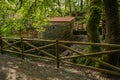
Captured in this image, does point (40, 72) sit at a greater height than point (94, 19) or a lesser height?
lesser

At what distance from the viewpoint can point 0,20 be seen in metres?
16.1

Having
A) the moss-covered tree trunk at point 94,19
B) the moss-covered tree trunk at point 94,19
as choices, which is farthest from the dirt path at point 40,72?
the moss-covered tree trunk at point 94,19

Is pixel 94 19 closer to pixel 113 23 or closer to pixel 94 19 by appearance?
pixel 94 19

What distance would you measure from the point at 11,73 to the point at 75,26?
67.6 ft

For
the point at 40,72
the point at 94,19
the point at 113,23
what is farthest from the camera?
the point at 94,19

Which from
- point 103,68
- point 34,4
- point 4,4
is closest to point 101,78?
point 103,68

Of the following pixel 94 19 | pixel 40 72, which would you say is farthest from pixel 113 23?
pixel 40 72

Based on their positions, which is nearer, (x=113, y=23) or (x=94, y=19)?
(x=113, y=23)

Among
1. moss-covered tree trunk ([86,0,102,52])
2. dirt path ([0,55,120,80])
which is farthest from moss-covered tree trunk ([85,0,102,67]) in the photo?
dirt path ([0,55,120,80])

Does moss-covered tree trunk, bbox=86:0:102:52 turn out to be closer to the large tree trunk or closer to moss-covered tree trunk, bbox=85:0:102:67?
moss-covered tree trunk, bbox=85:0:102:67

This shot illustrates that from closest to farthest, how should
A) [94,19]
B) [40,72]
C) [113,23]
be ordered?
1. [113,23]
2. [40,72]
3. [94,19]

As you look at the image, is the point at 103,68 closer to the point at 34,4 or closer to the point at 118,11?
the point at 118,11

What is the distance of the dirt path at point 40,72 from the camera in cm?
788

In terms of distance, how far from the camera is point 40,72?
8547mm
